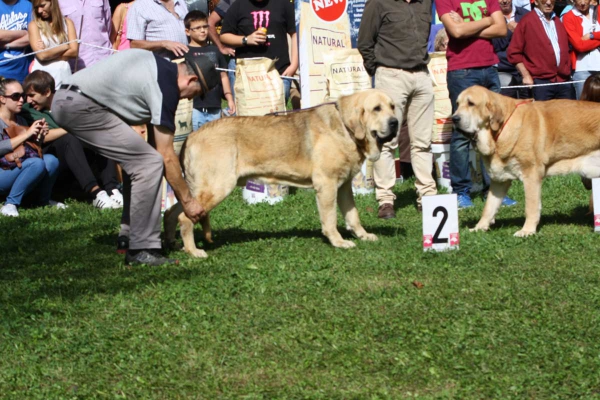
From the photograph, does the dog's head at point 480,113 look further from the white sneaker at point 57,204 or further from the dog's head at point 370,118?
the white sneaker at point 57,204

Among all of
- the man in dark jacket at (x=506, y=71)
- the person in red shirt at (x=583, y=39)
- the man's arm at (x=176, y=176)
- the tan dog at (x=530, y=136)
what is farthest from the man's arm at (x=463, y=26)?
the man's arm at (x=176, y=176)

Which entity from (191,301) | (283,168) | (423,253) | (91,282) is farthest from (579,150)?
(91,282)

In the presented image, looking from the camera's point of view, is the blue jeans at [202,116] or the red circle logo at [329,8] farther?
the blue jeans at [202,116]

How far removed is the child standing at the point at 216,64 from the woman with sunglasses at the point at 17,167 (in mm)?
1844

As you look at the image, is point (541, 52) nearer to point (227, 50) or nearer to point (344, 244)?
point (227, 50)

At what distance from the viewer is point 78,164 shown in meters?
10.6

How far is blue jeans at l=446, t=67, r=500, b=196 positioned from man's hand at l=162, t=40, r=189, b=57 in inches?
124

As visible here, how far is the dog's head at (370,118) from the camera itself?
736 centimetres

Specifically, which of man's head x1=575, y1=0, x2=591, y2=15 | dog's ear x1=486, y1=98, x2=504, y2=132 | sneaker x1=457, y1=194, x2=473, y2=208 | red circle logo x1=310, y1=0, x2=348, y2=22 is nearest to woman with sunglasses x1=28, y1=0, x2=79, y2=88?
red circle logo x1=310, y1=0, x2=348, y2=22

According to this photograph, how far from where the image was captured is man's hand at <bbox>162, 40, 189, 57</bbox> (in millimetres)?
10188

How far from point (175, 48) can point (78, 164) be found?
190cm

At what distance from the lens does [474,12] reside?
364 inches

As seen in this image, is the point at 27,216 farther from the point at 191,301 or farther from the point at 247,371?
the point at 247,371

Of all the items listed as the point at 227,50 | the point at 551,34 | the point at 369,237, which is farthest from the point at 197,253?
the point at 551,34
